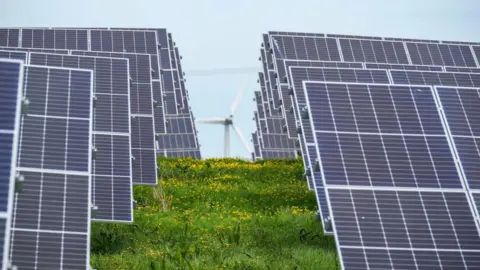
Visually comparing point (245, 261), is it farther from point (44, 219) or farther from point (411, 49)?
point (411, 49)

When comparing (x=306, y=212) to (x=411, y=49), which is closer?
(x=306, y=212)

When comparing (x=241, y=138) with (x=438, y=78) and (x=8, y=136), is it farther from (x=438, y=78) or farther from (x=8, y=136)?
(x=8, y=136)

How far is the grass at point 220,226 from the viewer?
18.8 metres

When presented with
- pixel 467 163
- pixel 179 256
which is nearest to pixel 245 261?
pixel 179 256

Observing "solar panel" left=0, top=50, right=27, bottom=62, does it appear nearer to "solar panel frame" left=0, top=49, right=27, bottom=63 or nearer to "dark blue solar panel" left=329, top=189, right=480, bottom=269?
"solar panel frame" left=0, top=49, right=27, bottom=63

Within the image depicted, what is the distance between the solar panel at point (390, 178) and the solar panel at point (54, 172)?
3888mm

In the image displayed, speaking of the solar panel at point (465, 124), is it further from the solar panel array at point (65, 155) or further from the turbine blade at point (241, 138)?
the turbine blade at point (241, 138)

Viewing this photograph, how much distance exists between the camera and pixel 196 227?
74.1ft

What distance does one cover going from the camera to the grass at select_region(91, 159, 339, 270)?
61.8ft

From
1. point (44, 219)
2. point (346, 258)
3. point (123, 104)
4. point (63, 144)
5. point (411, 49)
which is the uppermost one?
point (411, 49)

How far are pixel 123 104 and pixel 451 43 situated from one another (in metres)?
23.4

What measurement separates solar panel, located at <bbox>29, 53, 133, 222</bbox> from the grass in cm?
90

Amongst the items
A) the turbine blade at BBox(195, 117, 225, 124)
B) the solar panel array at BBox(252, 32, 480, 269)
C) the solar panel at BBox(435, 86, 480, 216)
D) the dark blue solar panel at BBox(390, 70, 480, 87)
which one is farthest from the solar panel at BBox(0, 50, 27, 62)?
the turbine blade at BBox(195, 117, 225, 124)

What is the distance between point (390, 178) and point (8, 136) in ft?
22.6
